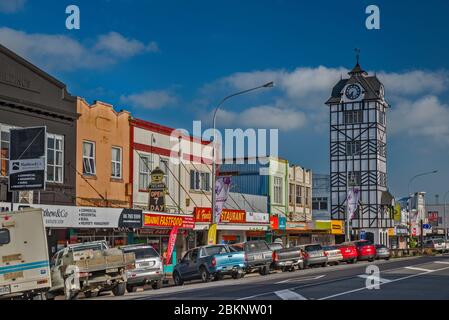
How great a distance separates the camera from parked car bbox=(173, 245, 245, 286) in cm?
3027

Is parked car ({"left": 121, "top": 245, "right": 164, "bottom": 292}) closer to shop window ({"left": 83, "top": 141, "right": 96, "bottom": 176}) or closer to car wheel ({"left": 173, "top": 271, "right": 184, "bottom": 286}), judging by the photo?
car wheel ({"left": 173, "top": 271, "right": 184, "bottom": 286})

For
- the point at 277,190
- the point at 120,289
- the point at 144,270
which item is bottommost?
the point at 120,289

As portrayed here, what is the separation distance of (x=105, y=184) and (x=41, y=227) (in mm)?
17248

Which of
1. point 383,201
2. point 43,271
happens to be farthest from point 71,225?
point 383,201

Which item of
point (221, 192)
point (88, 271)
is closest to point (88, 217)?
point (88, 271)

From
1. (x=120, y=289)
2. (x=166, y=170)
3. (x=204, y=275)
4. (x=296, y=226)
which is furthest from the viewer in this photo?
(x=296, y=226)

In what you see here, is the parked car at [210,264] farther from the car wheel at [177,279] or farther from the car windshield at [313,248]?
the car windshield at [313,248]

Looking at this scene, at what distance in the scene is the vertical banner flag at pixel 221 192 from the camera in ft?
126

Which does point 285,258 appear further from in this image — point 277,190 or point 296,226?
point 277,190

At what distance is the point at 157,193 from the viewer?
38.2m

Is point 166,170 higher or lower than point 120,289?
higher

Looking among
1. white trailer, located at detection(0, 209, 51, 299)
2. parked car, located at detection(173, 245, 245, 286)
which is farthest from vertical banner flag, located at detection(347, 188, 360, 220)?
white trailer, located at detection(0, 209, 51, 299)

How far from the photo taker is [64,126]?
113ft

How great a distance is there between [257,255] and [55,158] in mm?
10515
